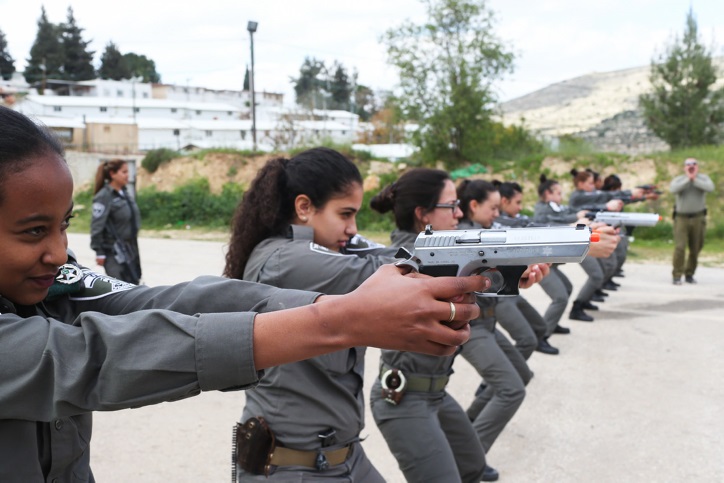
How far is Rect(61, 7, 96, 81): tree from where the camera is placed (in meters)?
68.3

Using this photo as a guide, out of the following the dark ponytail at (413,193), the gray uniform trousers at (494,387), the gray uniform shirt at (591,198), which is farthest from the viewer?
the gray uniform shirt at (591,198)

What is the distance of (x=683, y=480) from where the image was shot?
13.9ft

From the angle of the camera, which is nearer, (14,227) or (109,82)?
(14,227)

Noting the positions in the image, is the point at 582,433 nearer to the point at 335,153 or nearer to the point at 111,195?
the point at 335,153

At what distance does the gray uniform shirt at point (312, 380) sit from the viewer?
2.37 metres

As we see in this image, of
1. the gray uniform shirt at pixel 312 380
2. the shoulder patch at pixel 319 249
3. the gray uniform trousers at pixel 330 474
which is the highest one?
the shoulder patch at pixel 319 249

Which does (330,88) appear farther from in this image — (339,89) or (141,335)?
(141,335)

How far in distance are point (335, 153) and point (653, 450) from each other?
131 inches

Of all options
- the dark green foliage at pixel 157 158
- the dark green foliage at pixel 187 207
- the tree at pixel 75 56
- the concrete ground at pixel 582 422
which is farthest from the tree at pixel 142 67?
the concrete ground at pixel 582 422

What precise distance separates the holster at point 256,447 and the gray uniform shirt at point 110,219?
6.01 m

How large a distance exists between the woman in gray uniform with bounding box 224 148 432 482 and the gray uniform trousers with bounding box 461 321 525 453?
5.24 feet

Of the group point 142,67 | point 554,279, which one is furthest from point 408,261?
point 142,67

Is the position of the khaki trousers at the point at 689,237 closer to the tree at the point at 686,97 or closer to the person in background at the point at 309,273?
the person in background at the point at 309,273

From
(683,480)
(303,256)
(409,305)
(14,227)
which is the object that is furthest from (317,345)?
(683,480)
